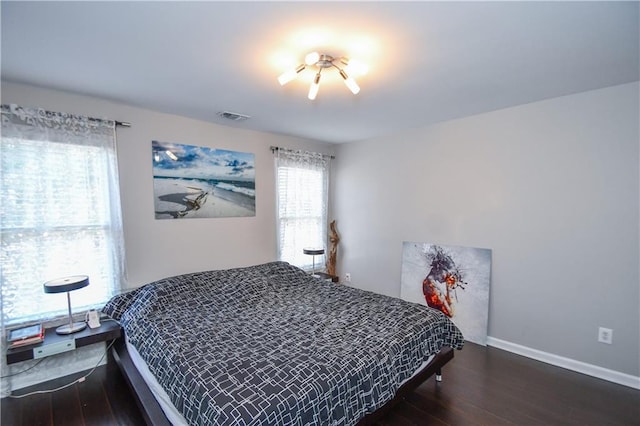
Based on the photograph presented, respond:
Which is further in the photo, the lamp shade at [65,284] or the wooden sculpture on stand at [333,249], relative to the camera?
the wooden sculpture on stand at [333,249]

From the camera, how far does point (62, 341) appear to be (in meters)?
2.09

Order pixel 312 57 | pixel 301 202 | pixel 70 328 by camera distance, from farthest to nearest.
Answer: pixel 301 202 → pixel 70 328 → pixel 312 57

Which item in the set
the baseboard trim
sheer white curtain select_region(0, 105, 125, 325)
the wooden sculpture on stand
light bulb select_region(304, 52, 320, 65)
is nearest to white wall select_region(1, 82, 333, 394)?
sheer white curtain select_region(0, 105, 125, 325)

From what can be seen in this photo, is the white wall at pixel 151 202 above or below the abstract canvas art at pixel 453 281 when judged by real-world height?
above

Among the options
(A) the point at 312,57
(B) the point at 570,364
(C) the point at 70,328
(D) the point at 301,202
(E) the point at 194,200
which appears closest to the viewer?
(A) the point at 312,57

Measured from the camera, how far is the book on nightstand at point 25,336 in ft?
6.59

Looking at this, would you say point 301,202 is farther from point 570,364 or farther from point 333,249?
point 570,364

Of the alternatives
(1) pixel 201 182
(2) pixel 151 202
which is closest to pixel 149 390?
(2) pixel 151 202

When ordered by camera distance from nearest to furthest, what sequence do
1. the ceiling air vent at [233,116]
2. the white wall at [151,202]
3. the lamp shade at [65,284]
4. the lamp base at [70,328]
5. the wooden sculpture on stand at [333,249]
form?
the lamp shade at [65,284] < the lamp base at [70,328] < the white wall at [151,202] < the ceiling air vent at [233,116] < the wooden sculpture on stand at [333,249]

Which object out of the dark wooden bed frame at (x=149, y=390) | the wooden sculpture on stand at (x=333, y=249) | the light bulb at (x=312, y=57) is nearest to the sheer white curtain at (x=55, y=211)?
the dark wooden bed frame at (x=149, y=390)

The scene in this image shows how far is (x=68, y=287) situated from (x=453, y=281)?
351 centimetres

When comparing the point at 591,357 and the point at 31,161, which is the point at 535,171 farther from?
the point at 31,161

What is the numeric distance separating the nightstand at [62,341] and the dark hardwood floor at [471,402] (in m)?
0.39

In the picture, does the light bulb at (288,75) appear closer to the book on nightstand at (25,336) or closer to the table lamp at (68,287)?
the table lamp at (68,287)
